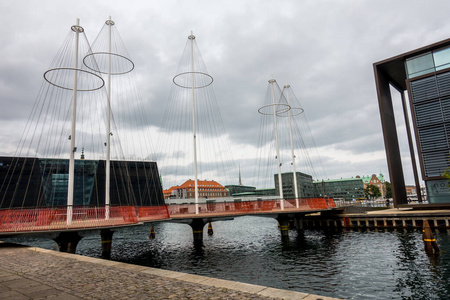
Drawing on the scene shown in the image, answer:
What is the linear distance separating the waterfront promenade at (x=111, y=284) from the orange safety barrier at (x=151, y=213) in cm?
1286

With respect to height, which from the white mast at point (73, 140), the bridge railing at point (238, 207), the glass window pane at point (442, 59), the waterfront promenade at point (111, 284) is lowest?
the waterfront promenade at point (111, 284)

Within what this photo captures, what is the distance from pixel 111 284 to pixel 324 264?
1528cm

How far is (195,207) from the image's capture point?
3067cm

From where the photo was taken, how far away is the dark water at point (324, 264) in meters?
13.1

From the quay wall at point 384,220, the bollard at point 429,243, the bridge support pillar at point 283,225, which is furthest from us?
the bridge support pillar at point 283,225

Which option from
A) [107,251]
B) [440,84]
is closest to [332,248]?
[107,251]

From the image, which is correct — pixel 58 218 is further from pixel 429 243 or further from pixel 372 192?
pixel 372 192

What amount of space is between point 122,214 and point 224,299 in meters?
15.9

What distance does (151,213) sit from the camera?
25344mm

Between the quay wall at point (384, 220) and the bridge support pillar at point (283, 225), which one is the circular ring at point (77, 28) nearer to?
the bridge support pillar at point (283, 225)

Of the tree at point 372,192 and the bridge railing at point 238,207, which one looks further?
the tree at point 372,192

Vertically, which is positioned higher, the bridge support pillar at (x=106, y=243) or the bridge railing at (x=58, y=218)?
the bridge railing at (x=58, y=218)

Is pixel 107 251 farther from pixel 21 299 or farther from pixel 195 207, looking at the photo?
pixel 21 299

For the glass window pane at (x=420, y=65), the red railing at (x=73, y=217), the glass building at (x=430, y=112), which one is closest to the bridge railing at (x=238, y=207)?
the red railing at (x=73, y=217)
